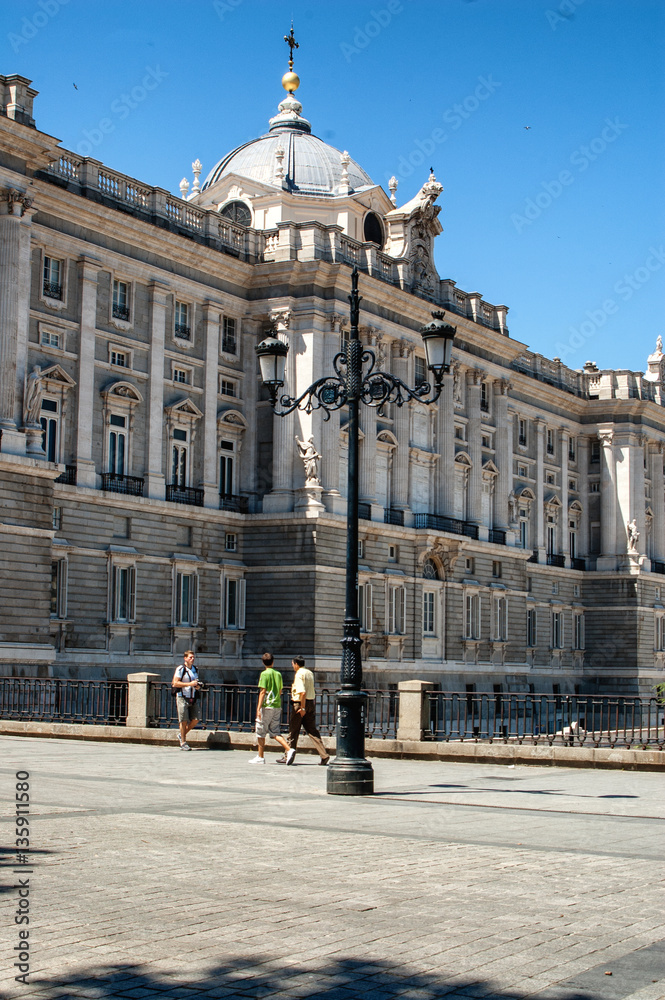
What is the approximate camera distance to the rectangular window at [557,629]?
255 ft

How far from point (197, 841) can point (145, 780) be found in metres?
6.47

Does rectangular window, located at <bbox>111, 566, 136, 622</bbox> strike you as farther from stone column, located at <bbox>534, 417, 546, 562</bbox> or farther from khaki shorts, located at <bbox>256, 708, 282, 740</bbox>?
stone column, located at <bbox>534, 417, 546, 562</bbox>

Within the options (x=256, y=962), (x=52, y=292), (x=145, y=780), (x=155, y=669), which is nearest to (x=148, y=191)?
(x=52, y=292)

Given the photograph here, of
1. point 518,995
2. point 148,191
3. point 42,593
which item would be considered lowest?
point 518,995

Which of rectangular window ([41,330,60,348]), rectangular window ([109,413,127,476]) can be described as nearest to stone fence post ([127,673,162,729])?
rectangular window ([41,330,60,348])

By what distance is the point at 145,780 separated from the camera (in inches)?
749

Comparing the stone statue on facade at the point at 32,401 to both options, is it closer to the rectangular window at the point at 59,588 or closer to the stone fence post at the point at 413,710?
the rectangular window at the point at 59,588

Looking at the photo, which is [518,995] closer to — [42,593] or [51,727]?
[51,727]

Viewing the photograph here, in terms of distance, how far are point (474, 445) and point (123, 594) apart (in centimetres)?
2430

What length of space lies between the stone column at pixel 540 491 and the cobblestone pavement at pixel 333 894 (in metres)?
58.5

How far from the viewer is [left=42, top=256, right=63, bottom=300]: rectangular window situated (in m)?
45.0

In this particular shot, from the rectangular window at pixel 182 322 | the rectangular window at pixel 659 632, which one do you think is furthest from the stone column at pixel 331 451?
the rectangular window at pixel 659 632

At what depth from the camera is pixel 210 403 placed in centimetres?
5259

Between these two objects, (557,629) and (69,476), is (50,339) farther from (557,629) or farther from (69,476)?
(557,629)
